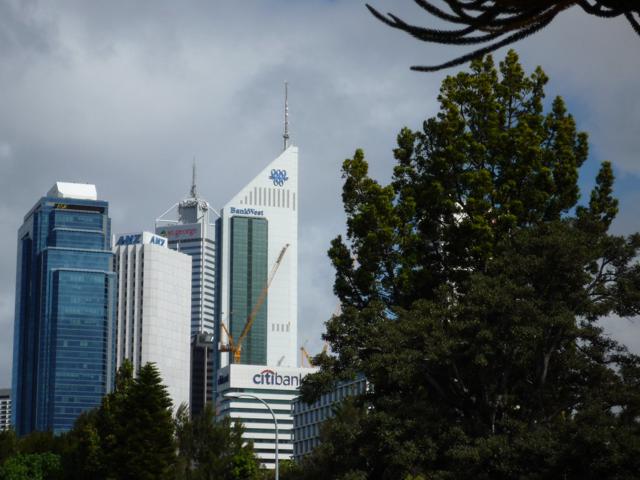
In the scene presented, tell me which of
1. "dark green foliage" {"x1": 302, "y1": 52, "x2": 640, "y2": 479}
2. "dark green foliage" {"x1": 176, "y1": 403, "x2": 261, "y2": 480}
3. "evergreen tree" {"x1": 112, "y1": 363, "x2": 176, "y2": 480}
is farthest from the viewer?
"dark green foliage" {"x1": 176, "y1": 403, "x2": 261, "y2": 480}

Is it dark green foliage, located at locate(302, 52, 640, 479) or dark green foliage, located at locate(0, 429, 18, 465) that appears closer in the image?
dark green foliage, located at locate(302, 52, 640, 479)

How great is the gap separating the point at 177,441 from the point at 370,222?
36.7 metres

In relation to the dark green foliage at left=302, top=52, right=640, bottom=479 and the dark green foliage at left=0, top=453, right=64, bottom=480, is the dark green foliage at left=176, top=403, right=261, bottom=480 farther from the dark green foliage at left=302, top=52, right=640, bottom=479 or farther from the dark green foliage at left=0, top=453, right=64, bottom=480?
the dark green foliage at left=302, top=52, right=640, bottom=479

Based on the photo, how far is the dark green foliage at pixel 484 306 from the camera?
27984mm

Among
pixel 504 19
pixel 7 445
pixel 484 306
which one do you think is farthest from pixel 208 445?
pixel 504 19

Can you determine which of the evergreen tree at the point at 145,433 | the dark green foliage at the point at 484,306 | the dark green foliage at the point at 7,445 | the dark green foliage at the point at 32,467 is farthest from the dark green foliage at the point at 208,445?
the dark green foliage at the point at 484,306

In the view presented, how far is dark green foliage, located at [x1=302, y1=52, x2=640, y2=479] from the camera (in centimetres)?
2798

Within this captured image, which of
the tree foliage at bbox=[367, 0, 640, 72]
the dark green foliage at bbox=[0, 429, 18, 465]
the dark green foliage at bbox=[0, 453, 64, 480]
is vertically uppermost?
the tree foliage at bbox=[367, 0, 640, 72]

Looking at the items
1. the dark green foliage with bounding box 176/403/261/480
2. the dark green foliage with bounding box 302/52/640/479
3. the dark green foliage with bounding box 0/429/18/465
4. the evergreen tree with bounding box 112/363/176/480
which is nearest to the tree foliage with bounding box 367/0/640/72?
the dark green foliage with bounding box 302/52/640/479

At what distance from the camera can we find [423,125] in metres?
34.9

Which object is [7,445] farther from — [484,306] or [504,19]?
[504,19]

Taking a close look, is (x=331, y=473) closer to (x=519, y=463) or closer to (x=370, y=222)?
(x=519, y=463)

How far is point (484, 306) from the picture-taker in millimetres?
28891

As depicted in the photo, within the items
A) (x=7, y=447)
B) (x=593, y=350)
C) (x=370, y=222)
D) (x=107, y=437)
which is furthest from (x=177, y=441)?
(x=593, y=350)
